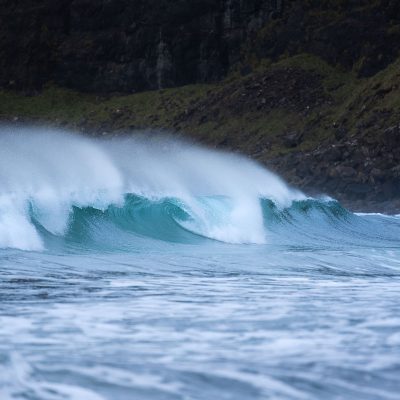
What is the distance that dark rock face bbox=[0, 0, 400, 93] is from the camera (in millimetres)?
72812

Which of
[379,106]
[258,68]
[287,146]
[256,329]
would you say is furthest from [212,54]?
[256,329]

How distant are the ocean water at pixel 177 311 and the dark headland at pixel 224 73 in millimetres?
36329

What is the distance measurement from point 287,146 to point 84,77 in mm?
33668

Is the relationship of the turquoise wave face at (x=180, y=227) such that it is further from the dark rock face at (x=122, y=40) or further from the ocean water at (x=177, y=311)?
the dark rock face at (x=122, y=40)

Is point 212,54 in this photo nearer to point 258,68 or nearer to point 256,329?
point 258,68

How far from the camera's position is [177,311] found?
6055 mm

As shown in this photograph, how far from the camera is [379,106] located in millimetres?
56500

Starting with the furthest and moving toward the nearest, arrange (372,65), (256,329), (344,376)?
(372,65) < (256,329) < (344,376)

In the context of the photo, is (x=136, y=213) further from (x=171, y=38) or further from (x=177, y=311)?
(x=171, y=38)

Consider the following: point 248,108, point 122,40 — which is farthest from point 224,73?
point 122,40

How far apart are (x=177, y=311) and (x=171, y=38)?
258 feet

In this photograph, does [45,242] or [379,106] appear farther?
[379,106]

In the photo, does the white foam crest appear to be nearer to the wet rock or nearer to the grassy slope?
the wet rock

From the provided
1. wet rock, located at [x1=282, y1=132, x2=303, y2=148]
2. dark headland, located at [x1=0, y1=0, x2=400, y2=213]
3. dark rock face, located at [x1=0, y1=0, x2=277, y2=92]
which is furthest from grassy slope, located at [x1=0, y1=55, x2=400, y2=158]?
dark rock face, located at [x1=0, y1=0, x2=277, y2=92]
